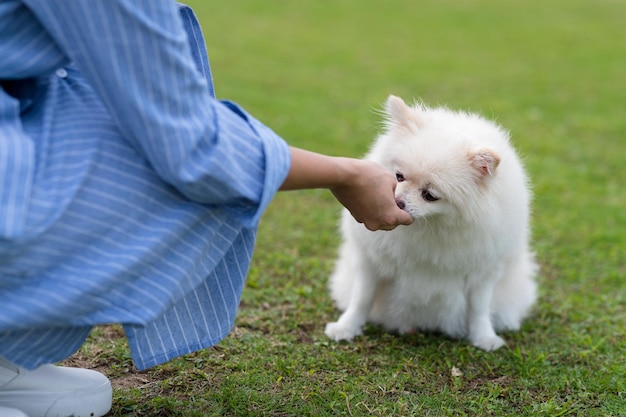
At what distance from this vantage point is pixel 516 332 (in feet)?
10.3

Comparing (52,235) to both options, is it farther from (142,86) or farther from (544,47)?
(544,47)

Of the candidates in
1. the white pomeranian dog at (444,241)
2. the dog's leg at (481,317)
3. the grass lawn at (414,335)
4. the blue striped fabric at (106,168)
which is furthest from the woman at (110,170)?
the dog's leg at (481,317)

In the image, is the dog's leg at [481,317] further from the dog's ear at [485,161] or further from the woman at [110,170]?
the woman at [110,170]

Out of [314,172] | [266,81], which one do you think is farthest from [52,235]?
[266,81]

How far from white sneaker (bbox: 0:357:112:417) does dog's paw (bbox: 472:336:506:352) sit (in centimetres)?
149

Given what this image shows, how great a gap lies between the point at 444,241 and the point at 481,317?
1.53 feet

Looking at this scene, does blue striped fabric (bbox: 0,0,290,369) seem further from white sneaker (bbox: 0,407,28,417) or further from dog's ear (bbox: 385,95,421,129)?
dog's ear (bbox: 385,95,421,129)

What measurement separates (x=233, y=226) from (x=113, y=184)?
0.37 meters

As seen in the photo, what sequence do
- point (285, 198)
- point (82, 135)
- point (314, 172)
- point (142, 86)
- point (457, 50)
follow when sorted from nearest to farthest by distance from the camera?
1. point (142, 86)
2. point (82, 135)
3. point (314, 172)
4. point (285, 198)
5. point (457, 50)

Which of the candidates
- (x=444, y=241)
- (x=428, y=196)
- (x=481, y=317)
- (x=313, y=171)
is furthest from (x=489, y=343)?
(x=313, y=171)

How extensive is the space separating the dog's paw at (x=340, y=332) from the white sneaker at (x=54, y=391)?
100cm

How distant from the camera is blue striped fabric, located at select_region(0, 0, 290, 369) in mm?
1602

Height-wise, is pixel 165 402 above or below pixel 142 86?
below

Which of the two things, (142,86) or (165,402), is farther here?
(165,402)
